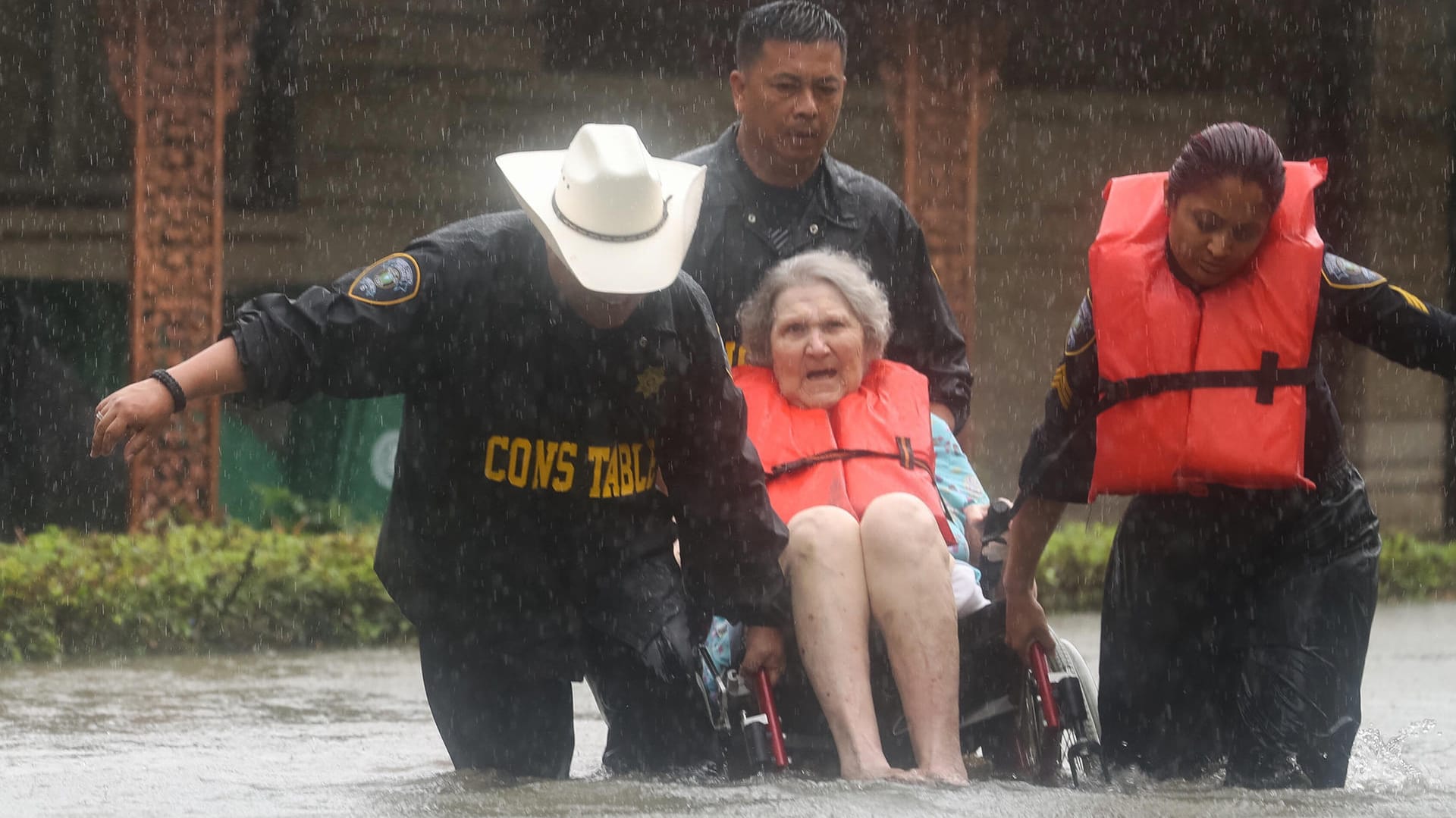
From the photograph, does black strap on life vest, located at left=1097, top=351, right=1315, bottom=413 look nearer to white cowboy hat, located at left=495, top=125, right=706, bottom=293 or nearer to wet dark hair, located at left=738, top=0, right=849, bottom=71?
white cowboy hat, located at left=495, top=125, right=706, bottom=293

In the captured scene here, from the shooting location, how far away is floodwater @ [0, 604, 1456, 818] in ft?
13.9

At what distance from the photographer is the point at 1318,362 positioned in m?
4.48

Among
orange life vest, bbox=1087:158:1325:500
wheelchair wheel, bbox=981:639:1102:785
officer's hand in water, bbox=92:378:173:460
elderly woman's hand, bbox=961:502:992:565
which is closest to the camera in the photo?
officer's hand in water, bbox=92:378:173:460

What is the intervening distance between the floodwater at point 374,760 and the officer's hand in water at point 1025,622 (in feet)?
1.06

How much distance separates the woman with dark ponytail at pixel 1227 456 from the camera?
434 centimetres

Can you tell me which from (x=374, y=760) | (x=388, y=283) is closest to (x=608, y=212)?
(x=388, y=283)

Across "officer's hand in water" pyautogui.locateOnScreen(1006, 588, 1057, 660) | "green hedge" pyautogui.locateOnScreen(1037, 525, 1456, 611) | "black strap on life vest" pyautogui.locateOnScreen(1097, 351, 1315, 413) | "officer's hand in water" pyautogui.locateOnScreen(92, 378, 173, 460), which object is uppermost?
"black strap on life vest" pyautogui.locateOnScreen(1097, 351, 1315, 413)

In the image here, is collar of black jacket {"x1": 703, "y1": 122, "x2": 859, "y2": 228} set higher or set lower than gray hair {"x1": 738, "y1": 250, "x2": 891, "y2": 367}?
higher

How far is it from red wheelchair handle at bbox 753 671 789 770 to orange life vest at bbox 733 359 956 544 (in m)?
→ 0.44

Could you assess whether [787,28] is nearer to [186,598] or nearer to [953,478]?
[953,478]

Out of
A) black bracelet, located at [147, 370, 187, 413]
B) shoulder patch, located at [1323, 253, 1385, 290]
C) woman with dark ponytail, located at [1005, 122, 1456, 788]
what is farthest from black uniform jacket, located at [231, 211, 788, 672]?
shoulder patch, located at [1323, 253, 1385, 290]

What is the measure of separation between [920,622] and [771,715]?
388 mm

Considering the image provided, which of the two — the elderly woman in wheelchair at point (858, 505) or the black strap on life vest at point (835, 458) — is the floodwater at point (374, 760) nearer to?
the elderly woman in wheelchair at point (858, 505)

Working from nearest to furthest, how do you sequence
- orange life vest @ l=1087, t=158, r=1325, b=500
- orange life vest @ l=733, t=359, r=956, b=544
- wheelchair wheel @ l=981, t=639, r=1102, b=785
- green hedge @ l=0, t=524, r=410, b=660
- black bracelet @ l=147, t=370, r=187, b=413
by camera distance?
black bracelet @ l=147, t=370, r=187, b=413
orange life vest @ l=1087, t=158, r=1325, b=500
wheelchair wheel @ l=981, t=639, r=1102, b=785
orange life vest @ l=733, t=359, r=956, b=544
green hedge @ l=0, t=524, r=410, b=660
